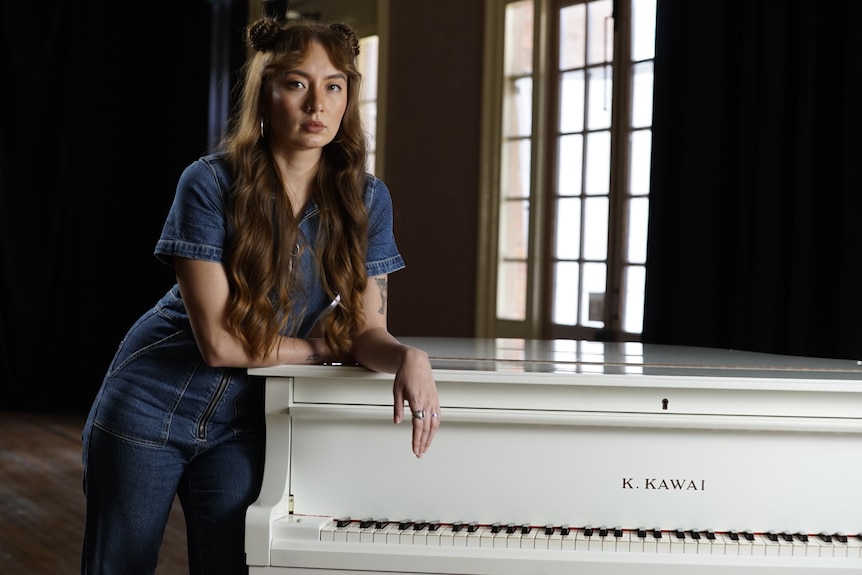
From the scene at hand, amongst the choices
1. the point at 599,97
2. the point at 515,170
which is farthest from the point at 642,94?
the point at 515,170

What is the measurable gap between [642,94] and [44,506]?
11.1ft

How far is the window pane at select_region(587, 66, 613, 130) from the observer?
4.88 meters

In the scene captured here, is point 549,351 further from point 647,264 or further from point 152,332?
point 647,264

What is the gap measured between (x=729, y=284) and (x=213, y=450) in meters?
2.71

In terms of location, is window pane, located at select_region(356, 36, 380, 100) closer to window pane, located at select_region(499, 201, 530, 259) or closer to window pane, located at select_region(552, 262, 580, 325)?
window pane, located at select_region(499, 201, 530, 259)

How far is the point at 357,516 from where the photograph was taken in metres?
1.82

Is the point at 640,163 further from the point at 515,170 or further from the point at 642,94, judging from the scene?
the point at 515,170

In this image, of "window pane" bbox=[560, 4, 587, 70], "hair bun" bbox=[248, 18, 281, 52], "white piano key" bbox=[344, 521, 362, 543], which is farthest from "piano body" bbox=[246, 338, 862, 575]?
"window pane" bbox=[560, 4, 587, 70]

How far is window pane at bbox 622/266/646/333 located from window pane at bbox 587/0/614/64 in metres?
1.05

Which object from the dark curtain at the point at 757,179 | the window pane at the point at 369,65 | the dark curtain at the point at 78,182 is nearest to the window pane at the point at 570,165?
the dark curtain at the point at 757,179

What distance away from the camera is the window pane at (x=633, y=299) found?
4.74 m

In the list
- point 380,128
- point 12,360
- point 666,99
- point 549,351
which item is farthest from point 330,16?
point 549,351

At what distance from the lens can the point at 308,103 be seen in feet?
5.75

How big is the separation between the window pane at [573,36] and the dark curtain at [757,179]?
0.81 m
